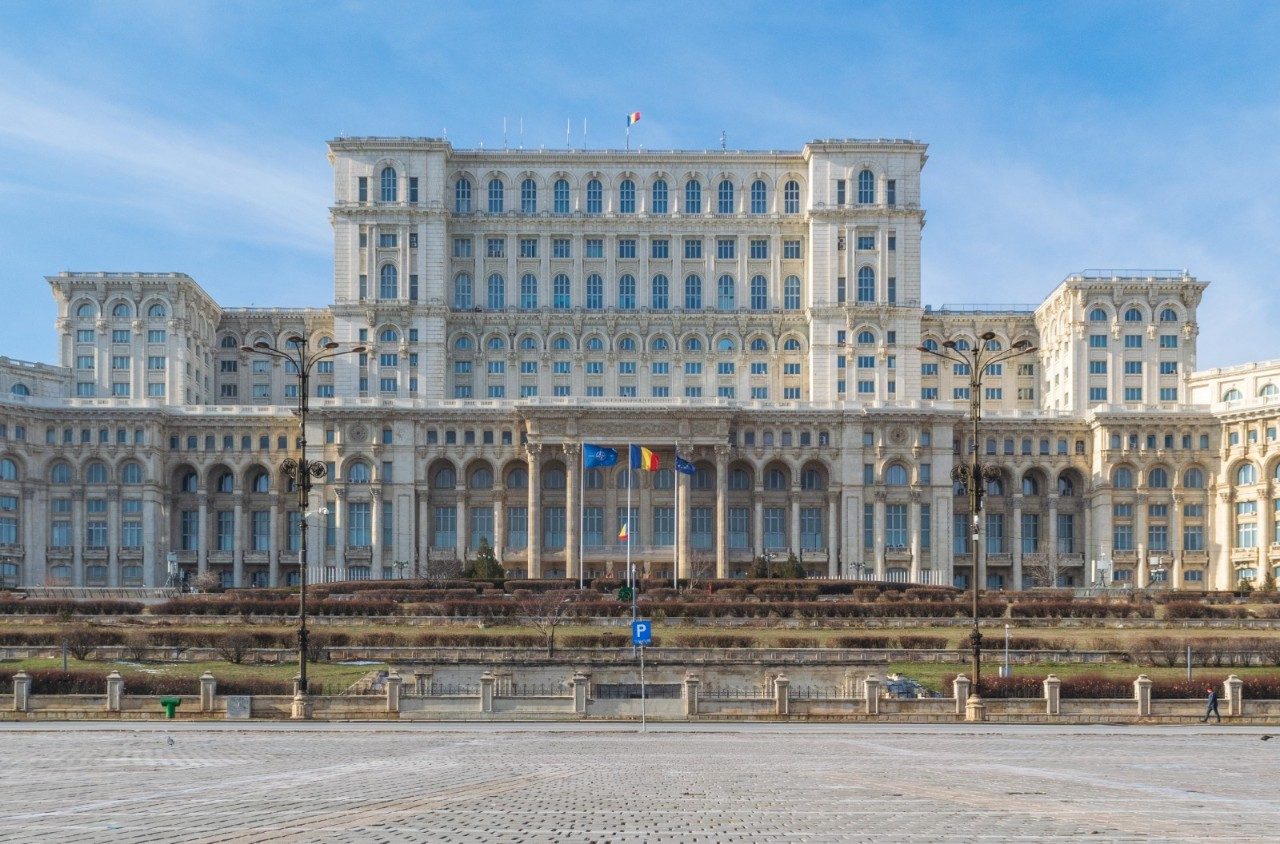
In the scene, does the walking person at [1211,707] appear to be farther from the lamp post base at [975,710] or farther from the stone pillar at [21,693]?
the stone pillar at [21,693]

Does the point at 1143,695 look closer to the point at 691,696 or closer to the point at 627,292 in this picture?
the point at 691,696

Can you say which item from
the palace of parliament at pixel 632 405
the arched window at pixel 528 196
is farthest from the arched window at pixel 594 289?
the arched window at pixel 528 196

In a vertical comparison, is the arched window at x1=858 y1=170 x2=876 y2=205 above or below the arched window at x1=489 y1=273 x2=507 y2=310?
above

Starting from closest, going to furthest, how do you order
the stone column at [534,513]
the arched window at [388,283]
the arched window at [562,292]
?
the stone column at [534,513] < the arched window at [388,283] < the arched window at [562,292]

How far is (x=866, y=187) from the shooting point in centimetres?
14575

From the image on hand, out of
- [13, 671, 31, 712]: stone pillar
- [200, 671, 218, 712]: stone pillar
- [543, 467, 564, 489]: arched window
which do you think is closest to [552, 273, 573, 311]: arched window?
[543, 467, 564, 489]: arched window

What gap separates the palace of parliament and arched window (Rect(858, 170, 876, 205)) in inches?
19.5

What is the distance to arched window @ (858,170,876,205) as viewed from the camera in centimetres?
14550

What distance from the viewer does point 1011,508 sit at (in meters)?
140

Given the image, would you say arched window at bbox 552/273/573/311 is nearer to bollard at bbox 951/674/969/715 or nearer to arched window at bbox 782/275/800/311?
arched window at bbox 782/275/800/311

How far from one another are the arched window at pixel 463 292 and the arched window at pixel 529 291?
5.01 meters

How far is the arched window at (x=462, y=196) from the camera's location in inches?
5842

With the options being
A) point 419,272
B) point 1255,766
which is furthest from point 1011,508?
point 1255,766

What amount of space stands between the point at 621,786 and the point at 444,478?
111 meters
